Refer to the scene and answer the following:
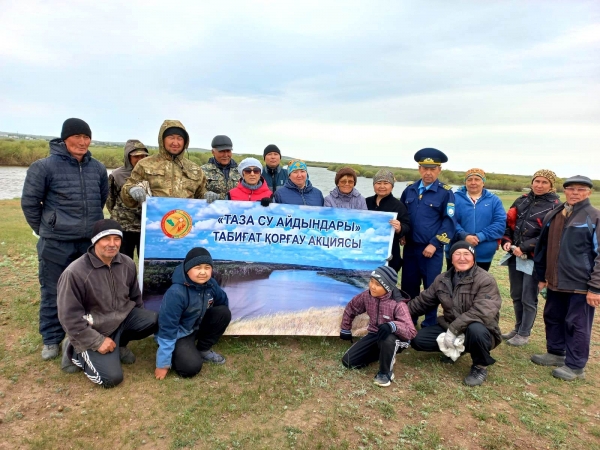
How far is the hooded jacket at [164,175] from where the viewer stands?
4.93 m

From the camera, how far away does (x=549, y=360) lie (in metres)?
5.00

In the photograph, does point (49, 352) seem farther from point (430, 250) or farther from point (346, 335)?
point (430, 250)

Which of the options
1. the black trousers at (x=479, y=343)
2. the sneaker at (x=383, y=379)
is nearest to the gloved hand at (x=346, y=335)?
the sneaker at (x=383, y=379)

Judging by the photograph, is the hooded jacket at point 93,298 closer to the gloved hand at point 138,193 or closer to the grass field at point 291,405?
the grass field at point 291,405

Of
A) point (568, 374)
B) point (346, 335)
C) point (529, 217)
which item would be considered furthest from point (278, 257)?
point (568, 374)

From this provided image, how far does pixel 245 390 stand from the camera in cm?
405

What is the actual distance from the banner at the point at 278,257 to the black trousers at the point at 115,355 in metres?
0.59

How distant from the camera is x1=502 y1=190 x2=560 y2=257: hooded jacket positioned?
204 inches

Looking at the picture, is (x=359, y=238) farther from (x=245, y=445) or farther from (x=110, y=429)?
(x=110, y=429)

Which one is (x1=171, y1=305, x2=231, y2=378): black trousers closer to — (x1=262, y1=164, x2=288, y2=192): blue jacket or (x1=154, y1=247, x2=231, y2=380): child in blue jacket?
(x1=154, y1=247, x2=231, y2=380): child in blue jacket

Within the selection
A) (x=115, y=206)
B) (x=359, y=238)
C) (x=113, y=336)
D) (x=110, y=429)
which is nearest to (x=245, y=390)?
(x=110, y=429)

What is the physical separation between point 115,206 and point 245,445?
3752 mm

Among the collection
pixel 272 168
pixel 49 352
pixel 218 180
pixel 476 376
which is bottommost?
pixel 49 352

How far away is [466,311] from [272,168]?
166 inches
